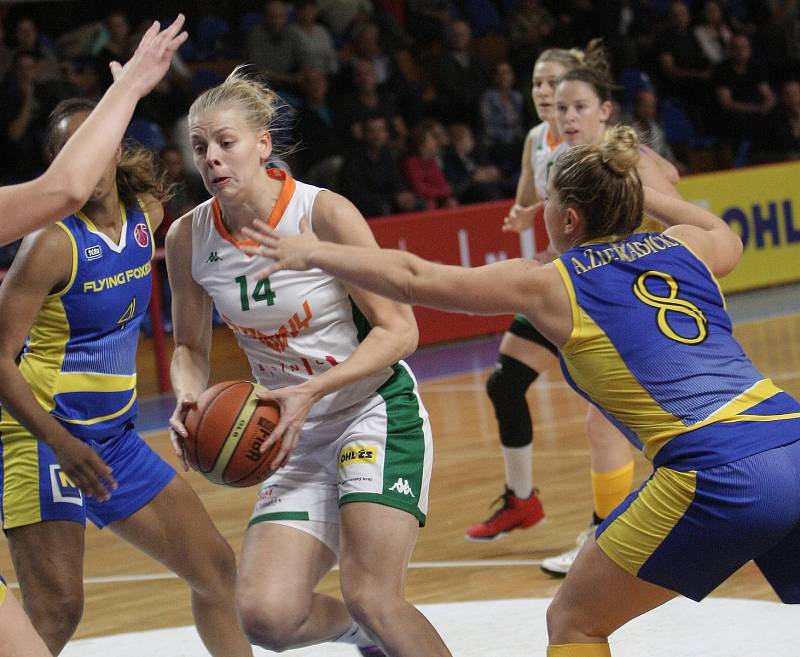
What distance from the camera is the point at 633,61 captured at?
49.9 ft

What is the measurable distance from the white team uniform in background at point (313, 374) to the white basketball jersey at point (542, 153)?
8.22ft

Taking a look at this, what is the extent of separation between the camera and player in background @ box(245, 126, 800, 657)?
3162 millimetres

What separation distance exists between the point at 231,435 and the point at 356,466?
13.8 inches

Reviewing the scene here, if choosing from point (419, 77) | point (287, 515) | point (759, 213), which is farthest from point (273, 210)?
point (419, 77)

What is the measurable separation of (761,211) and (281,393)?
34.5 feet

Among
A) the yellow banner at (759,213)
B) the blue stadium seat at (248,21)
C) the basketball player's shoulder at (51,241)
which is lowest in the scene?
the yellow banner at (759,213)

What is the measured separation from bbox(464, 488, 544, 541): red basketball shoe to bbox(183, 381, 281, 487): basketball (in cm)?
260

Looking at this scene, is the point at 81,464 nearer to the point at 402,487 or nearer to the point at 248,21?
the point at 402,487

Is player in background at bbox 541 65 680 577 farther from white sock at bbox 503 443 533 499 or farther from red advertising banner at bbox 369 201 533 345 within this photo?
red advertising banner at bbox 369 201 533 345

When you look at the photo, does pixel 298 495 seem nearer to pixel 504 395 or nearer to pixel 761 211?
pixel 504 395

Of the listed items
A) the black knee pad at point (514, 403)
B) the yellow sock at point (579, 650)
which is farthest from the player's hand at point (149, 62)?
the black knee pad at point (514, 403)

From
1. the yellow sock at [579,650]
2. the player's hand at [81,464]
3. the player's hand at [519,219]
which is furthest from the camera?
the player's hand at [519,219]

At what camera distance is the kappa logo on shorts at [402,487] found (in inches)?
146

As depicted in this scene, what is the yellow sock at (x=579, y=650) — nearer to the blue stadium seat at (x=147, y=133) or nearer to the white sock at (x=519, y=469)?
the white sock at (x=519, y=469)
